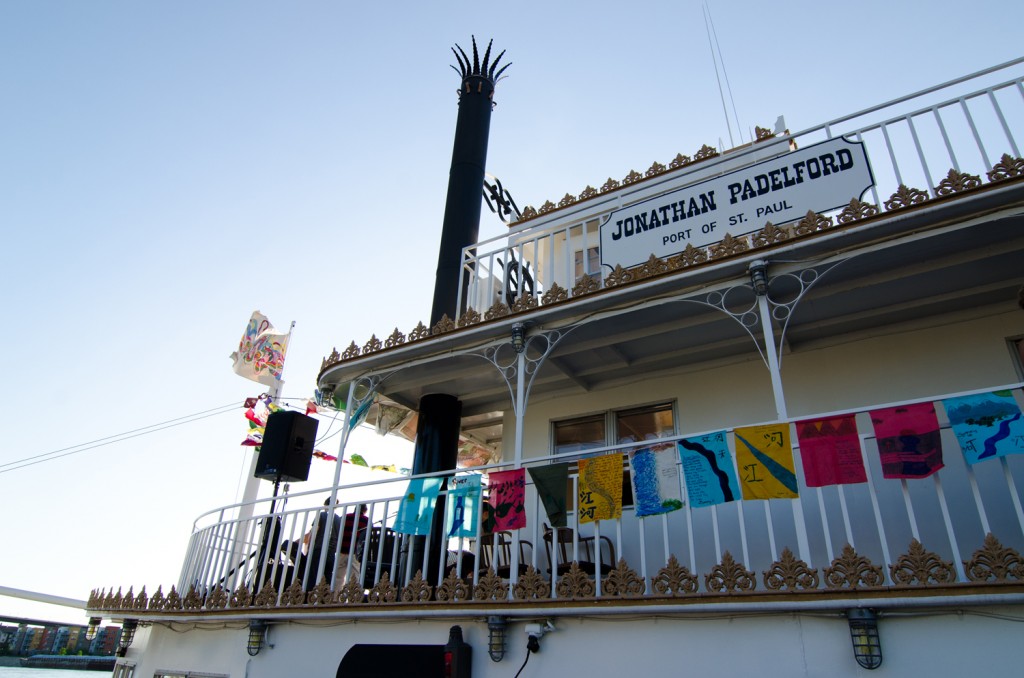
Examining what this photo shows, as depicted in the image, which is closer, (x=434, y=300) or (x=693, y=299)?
(x=693, y=299)

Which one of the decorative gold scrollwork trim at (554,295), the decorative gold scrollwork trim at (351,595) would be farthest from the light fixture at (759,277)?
the decorative gold scrollwork trim at (351,595)

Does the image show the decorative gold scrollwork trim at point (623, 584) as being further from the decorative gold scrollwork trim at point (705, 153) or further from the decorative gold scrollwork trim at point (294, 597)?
the decorative gold scrollwork trim at point (705, 153)

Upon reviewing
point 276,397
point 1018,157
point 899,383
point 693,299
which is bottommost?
point 899,383

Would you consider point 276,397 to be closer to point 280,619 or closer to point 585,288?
point 280,619

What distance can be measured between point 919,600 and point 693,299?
9.59ft

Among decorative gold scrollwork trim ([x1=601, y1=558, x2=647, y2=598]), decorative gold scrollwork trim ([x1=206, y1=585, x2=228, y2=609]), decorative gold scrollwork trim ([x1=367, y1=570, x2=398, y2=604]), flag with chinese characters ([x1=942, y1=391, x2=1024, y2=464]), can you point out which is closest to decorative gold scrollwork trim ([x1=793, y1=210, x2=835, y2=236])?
flag with chinese characters ([x1=942, y1=391, x2=1024, y2=464])

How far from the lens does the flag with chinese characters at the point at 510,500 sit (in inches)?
211

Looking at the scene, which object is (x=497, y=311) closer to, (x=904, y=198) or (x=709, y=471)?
(x=709, y=471)

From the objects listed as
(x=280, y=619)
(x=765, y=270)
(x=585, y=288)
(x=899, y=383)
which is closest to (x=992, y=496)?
(x=899, y=383)

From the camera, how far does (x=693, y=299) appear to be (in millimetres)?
5754

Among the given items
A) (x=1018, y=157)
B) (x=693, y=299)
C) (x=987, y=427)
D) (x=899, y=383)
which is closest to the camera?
(x=987, y=427)

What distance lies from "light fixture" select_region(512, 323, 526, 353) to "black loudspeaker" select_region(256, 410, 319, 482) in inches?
136

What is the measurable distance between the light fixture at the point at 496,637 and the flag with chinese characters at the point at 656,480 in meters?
1.41

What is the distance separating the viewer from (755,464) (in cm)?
445
